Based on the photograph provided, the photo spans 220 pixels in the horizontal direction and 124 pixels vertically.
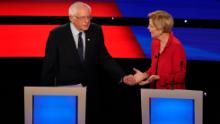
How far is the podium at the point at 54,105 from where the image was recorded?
2.12 meters

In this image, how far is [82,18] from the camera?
11.4 feet

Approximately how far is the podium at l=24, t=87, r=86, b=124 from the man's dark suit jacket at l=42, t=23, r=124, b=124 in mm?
1338

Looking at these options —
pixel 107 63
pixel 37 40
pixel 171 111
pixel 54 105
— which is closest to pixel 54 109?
pixel 54 105

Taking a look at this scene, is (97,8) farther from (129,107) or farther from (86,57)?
(86,57)

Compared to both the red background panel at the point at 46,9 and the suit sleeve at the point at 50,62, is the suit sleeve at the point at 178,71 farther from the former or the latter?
the red background panel at the point at 46,9

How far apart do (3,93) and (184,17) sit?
209 cm

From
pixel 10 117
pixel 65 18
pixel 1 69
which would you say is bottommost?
pixel 10 117

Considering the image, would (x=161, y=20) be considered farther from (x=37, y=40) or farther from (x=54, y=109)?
(x=37, y=40)

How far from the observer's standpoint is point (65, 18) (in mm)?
4828

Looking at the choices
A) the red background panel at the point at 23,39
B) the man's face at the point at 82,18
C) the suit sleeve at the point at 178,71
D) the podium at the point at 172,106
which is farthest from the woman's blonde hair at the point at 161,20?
the red background panel at the point at 23,39

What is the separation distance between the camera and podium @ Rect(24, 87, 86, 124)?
6.94 feet

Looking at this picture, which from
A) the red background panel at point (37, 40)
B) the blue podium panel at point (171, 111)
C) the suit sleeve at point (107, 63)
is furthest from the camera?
the red background panel at point (37, 40)

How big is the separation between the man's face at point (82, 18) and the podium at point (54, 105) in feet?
4.46

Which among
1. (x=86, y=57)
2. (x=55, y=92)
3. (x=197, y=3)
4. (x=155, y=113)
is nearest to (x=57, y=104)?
(x=55, y=92)
